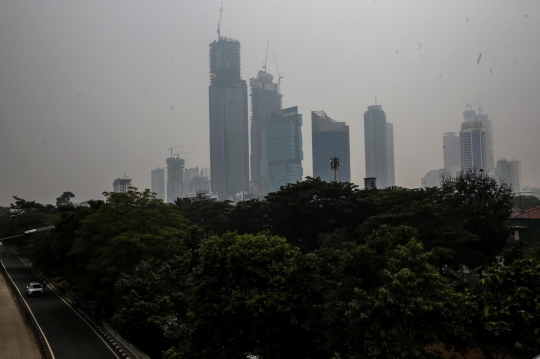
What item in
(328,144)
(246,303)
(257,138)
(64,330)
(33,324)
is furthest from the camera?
(257,138)

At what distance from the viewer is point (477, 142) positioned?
5762 centimetres

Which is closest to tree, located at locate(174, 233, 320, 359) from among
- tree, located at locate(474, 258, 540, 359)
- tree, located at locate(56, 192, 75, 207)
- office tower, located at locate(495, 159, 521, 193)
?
tree, located at locate(474, 258, 540, 359)

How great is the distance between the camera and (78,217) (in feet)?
76.5

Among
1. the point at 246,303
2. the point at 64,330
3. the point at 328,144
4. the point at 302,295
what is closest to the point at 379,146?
the point at 328,144

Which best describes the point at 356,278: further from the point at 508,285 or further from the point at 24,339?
the point at 24,339

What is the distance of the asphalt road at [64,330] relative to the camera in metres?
15.2

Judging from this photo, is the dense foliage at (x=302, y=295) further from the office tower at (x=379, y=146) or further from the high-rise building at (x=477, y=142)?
the office tower at (x=379, y=146)

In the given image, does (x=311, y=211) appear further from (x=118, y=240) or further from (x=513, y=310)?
(x=513, y=310)

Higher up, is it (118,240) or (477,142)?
(477,142)

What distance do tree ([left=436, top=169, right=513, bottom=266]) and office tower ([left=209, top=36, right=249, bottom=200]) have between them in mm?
153735

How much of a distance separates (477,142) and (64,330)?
54.8m

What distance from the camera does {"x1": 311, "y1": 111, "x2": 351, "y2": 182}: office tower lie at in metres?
127

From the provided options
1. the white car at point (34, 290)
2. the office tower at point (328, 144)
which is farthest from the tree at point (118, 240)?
the office tower at point (328, 144)

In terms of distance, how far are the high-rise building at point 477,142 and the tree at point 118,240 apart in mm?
45090
